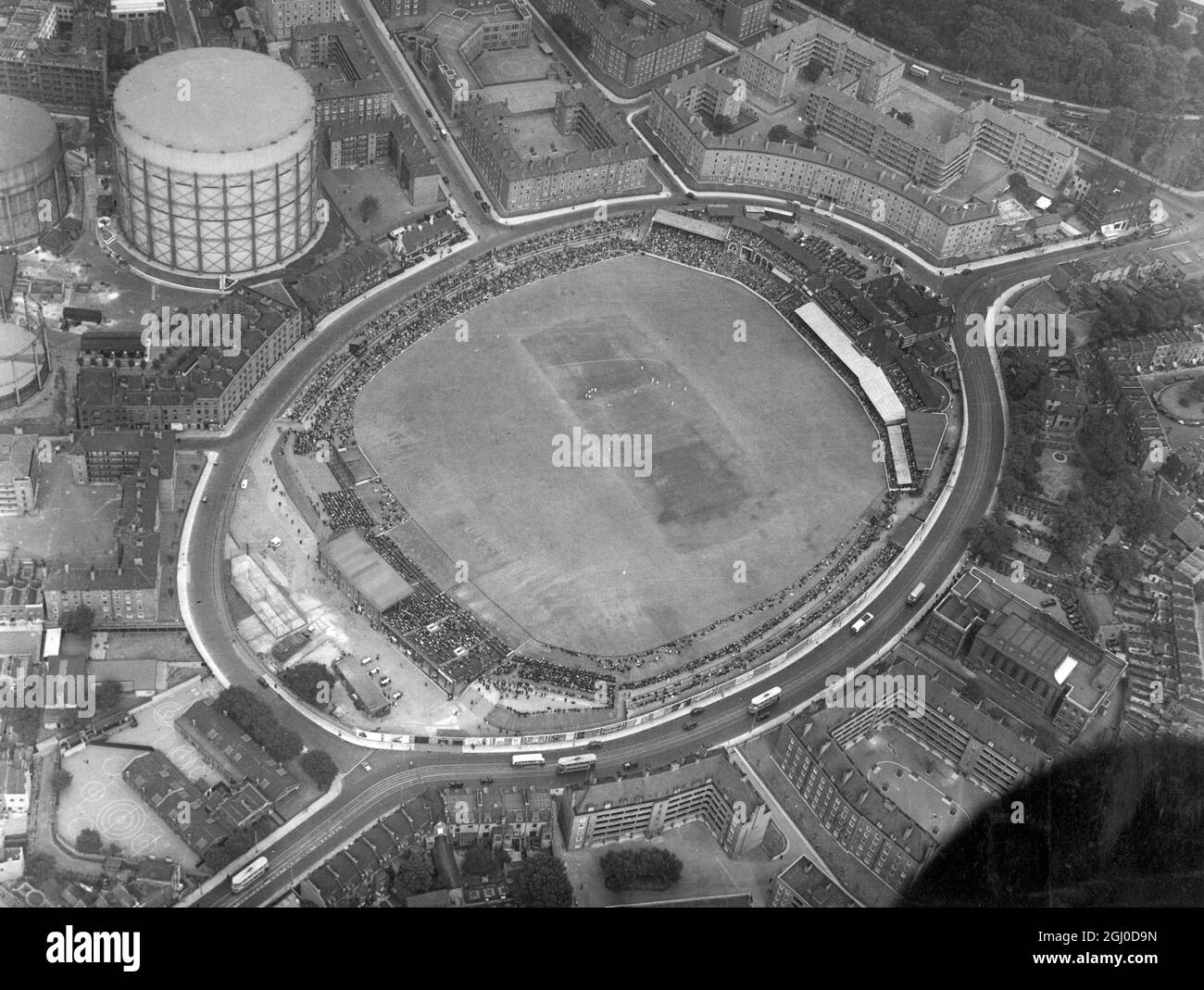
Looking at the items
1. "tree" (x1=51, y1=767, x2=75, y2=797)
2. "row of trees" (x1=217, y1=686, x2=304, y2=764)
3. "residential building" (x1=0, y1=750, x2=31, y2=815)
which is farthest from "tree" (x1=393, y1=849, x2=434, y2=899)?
"residential building" (x1=0, y1=750, x2=31, y2=815)

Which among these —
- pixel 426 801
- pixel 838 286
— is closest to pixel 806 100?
pixel 838 286

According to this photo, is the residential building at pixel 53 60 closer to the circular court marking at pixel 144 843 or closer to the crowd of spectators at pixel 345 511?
the crowd of spectators at pixel 345 511

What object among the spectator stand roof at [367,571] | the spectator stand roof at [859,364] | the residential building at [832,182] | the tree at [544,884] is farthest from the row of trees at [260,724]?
the residential building at [832,182]

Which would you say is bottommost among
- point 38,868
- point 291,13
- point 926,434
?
point 38,868

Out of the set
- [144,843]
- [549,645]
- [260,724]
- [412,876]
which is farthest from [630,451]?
[144,843]

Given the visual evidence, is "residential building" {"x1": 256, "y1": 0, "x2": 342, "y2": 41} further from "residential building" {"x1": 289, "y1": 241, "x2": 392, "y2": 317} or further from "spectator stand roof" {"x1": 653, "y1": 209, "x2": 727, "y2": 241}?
"spectator stand roof" {"x1": 653, "y1": 209, "x2": 727, "y2": 241}

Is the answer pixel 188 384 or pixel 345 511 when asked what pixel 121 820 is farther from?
pixel 188 384
